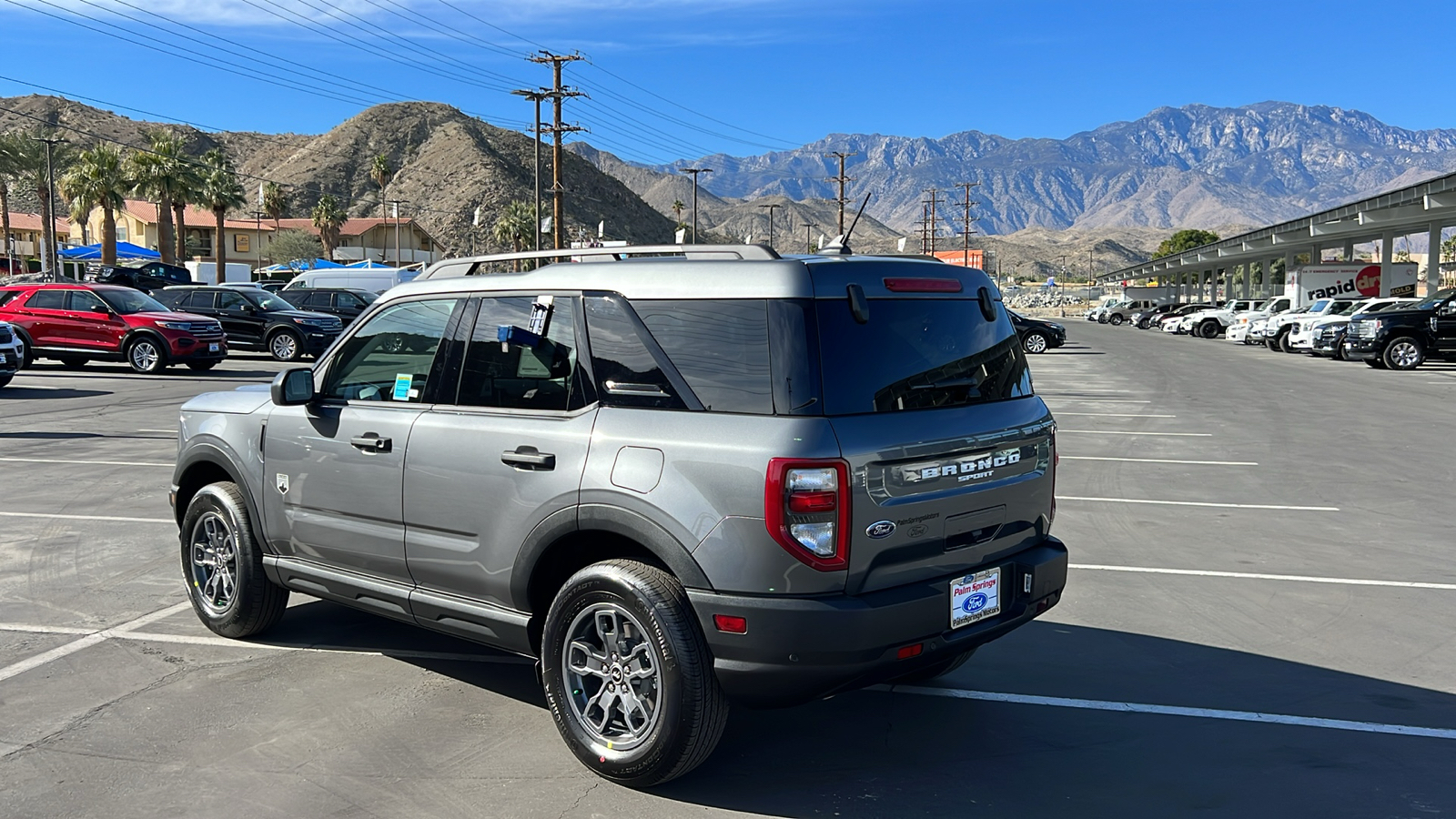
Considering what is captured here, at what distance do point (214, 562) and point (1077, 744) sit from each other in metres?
4.43

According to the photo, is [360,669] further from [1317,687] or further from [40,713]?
[1317,687]

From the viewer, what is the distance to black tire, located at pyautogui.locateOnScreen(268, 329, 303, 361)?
27344 millimetres

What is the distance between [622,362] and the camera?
14.3 ft

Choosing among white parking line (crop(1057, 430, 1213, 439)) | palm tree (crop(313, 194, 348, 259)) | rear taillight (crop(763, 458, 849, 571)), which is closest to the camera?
rear taillight (crop(763, 458, 849, 571))

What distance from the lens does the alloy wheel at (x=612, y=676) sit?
165 inches

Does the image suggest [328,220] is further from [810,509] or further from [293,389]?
[810,509]

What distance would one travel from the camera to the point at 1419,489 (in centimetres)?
1105

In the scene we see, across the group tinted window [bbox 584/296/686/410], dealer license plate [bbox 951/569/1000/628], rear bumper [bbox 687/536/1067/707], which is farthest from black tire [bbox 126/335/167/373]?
dealer license plate [bbox 951/569/1000/628]

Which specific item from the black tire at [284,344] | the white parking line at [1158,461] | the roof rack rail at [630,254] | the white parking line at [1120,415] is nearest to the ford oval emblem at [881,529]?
the roof rack rail at [630,254]

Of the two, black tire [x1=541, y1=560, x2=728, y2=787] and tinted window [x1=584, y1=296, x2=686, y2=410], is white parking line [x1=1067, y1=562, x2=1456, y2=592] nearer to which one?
black tire [x1=541, y1=560, x2=728, y2=787]

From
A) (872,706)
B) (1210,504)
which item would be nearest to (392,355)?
(872,706)

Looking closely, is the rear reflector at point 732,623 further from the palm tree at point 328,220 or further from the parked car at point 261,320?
the palm tree at point 328,220

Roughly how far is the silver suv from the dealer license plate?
0.01 meters

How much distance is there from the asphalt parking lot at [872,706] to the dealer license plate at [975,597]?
2.00ft
